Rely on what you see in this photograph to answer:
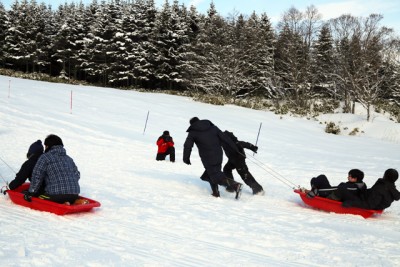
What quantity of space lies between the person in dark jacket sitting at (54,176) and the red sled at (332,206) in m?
4.31

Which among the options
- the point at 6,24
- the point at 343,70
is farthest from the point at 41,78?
the point at 343,70

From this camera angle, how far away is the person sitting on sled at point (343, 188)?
22.2ft

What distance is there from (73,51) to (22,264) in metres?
47.3

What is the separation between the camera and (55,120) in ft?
53.9

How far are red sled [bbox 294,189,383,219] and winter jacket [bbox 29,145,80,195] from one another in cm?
434

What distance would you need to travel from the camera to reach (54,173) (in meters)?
5.57

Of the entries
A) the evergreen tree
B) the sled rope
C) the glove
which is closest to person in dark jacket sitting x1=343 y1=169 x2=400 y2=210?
the sled rope

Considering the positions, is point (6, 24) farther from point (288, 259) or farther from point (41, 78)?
point (288, 259)

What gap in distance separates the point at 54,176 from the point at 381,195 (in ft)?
17.9

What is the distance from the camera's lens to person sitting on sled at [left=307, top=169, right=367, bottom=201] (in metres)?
6.76

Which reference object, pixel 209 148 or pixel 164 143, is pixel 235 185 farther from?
pixel 164 143

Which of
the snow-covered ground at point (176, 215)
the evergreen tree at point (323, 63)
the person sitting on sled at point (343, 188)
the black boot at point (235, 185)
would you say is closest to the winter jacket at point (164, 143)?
the snow-covered ground at point (176, 215)

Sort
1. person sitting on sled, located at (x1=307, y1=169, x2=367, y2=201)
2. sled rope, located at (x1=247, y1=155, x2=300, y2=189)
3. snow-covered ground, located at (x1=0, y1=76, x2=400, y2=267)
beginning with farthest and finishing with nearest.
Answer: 1. sled rope, located at (x1=247, y1=155, x2=300, y2=189)
2. person sitting on sled, located at (x1=307, y1=169, x2=367, y2=201)
3. snow-covered ground, located at (x1=0, y1=76, x2=400, y2=267)

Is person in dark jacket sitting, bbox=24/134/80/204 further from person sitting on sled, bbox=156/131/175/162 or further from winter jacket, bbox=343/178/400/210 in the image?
person sitting on sled, bbox=156/131/175/162
